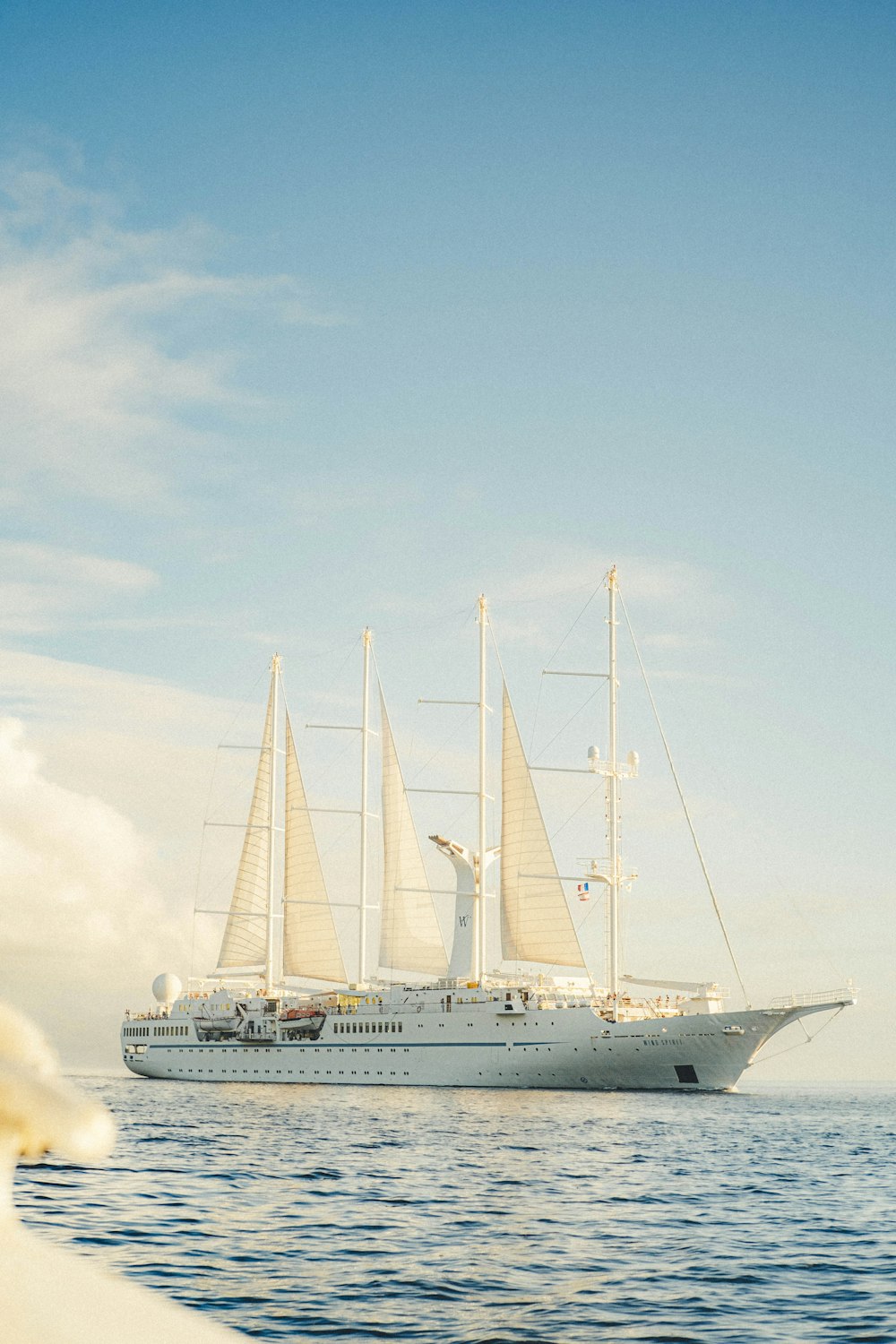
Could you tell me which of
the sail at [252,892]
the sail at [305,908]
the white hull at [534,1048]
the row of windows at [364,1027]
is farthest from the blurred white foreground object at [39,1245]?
the sail at [252,892]

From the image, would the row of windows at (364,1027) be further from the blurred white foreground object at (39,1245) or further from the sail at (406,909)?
the blurred white foreground object at (39,1245)

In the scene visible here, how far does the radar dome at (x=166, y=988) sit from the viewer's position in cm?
9594

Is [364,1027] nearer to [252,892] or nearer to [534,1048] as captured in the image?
[534,1048]

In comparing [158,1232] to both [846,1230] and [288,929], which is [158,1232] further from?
[288,929]

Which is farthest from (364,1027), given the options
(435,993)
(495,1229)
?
(495,1229)

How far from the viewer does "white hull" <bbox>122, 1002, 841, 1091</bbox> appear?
2729 inches

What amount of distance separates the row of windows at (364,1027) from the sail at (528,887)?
8.02 metres

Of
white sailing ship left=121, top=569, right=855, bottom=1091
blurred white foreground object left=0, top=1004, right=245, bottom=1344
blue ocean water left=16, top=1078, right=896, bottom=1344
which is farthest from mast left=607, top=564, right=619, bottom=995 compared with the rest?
blurred white foreground object left=0, top=1004, right=245, bottom=1344

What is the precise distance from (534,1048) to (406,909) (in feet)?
41.1

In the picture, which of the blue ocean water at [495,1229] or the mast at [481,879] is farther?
the mast at [481,879]

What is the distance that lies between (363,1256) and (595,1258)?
3184 millimetres

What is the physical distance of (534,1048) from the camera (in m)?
71.6

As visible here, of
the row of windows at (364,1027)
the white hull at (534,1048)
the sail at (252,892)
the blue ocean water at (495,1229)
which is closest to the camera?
the blue ocean water at (495,1229)

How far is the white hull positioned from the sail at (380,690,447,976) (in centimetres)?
327
